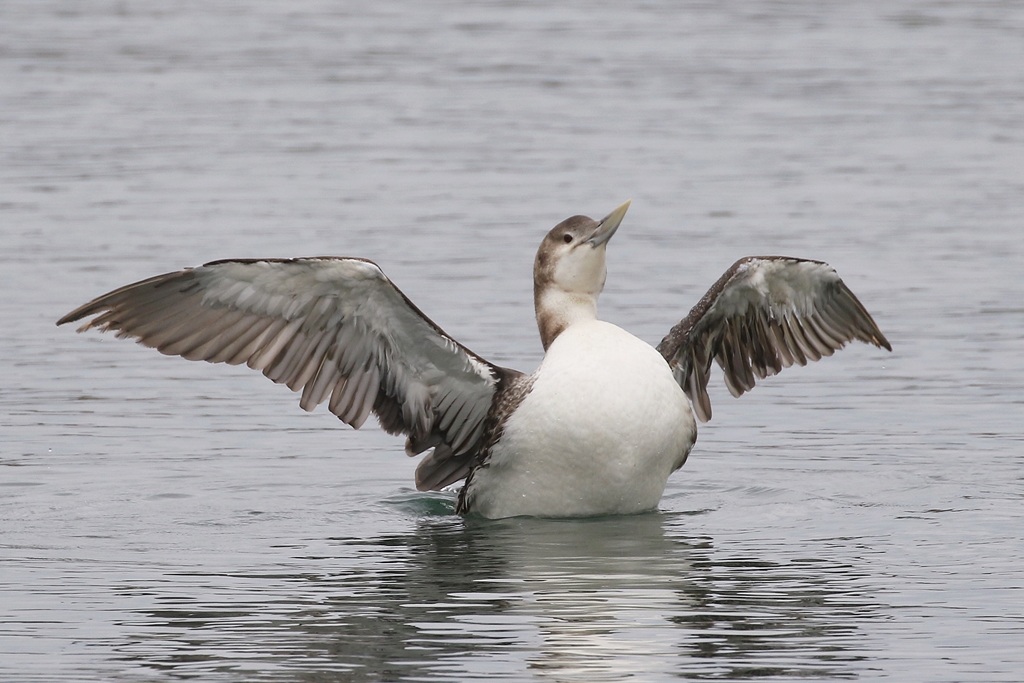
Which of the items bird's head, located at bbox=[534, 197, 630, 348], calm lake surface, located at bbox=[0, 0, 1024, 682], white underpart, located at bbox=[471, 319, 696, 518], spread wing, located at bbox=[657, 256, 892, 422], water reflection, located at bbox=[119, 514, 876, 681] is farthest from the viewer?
spread wing, located at bbox=[657, 256, 892, 422]

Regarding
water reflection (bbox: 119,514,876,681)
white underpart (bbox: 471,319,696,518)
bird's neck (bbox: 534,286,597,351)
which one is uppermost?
bird's neck (bbox: 534,286,597,351)

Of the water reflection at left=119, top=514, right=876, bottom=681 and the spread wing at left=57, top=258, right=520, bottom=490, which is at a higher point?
the spread wing at left=57, top=258, right=520, bottom=490

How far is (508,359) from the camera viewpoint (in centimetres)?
1152

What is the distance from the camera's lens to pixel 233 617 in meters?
7.10

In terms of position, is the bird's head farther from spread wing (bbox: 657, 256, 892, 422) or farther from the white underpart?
spread wing (bbox: 657, 256, 892, 422)

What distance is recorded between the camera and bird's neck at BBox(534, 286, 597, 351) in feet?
30.1

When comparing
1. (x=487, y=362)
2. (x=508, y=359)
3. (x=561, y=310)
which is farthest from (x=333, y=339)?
(x=508, y=359)

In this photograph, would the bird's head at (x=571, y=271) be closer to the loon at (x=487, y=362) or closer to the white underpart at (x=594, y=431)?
the loon at (x=487, y=362)

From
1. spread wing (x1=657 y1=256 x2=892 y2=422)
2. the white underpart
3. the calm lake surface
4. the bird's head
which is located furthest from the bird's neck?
the calm lake surface

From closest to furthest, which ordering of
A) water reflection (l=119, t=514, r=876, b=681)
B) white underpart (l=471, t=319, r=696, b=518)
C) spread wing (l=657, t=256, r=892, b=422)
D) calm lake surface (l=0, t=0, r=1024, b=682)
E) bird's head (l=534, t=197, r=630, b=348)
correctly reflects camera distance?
water reflection (l=119, t=514, r=876, b=681)
calm lake surface (l=0, t=0, r=1024, b=682)
white underpart (l=471, t=319, r=696, b=518)
bird's head (l=534, t=197, r=630, b=348)
spread wing (l=657, t=256, r=892, b=422)

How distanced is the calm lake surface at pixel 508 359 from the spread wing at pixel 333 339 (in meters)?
0.43

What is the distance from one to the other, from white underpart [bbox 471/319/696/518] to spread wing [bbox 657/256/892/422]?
82 cm

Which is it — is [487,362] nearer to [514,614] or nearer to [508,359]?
[514,614]

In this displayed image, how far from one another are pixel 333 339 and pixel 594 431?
1.37 metres
